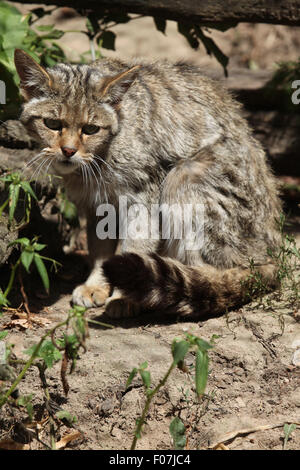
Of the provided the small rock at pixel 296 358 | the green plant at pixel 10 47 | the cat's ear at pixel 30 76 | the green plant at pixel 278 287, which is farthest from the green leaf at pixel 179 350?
the green plant at pixel 10 47

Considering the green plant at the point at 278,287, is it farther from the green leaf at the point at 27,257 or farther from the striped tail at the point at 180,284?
the green leaf at the point at 27,257

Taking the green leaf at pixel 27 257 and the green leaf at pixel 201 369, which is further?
the green leaf at pixel 27 257

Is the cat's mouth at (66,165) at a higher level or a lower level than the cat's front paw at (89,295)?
higher

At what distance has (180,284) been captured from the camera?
12.6 ft

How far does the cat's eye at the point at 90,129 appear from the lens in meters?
3.99

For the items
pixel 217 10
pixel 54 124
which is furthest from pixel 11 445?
pixel 217 10

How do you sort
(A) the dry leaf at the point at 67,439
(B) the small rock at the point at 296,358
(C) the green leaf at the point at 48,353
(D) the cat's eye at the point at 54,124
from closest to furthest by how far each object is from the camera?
1. (C) the green leaf at the point at 48,353
2. (A) the dry leaf at the point at 67,439
3. (B) the small rock at the point at 296,358
4. (D) the cat's eye at the point at 54,124

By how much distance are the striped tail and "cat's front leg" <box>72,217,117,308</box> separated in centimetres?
60

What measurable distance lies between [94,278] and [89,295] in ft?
0.54

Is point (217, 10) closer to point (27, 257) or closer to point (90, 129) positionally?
point (90, 129)

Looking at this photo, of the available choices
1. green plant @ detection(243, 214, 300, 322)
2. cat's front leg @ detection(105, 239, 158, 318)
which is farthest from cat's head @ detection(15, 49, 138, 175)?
green plant @ detection(243, 214, 300, 322)

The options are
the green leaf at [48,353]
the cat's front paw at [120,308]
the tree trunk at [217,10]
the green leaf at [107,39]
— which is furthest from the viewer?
the green leaf at [107,39]

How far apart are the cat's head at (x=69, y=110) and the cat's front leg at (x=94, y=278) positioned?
0.80 meters

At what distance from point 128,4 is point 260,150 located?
159 centimetres
